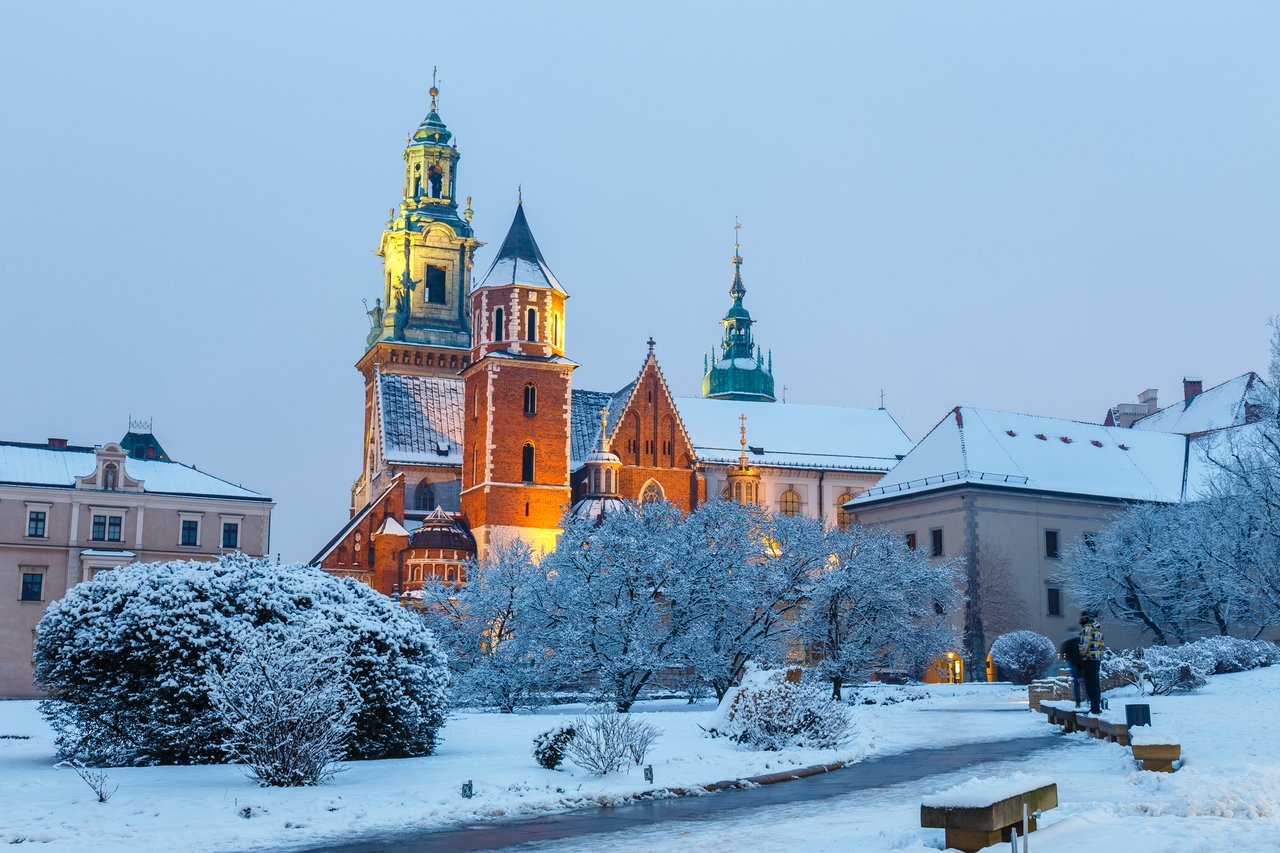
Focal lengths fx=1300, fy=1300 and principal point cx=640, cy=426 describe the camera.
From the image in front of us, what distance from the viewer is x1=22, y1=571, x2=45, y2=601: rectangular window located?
5860 cm

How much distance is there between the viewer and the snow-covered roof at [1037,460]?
60.8 m

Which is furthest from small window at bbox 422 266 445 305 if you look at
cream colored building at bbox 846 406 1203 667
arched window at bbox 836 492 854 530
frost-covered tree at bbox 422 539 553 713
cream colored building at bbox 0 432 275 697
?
frost-covered tree at bbox 422 539 553 713

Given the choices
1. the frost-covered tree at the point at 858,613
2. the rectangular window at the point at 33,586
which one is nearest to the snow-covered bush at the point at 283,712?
the frost-covered tree at the point at 858,613

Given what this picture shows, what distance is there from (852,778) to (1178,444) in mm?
58683

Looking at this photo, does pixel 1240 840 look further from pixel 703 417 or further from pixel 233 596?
pixel 703 417

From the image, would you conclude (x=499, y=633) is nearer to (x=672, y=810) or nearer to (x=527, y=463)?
(x=672, y=810)

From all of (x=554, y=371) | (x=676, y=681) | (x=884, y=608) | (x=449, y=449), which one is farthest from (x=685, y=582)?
(x=449, y=449)

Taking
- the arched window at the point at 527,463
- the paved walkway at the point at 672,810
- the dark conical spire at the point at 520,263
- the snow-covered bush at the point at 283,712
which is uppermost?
the dark conical spire at the point at 520,263

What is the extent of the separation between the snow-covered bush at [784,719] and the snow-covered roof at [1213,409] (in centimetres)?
5227

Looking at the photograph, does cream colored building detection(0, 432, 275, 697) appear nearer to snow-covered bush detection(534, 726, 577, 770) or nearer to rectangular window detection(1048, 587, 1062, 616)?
rectangular window detection(1048, 587, 1062, 616)

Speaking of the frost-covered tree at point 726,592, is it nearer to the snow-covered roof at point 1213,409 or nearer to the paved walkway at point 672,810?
the paved walkway at point 672,810

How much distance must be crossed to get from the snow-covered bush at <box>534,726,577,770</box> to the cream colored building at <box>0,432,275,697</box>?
46.9 m

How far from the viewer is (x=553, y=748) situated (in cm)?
1661

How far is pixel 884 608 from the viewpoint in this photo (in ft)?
141
